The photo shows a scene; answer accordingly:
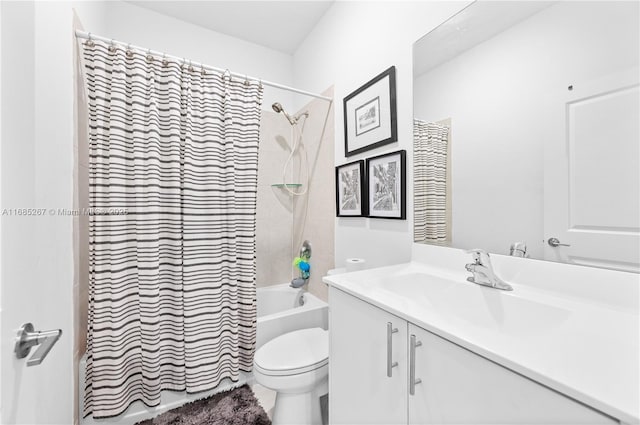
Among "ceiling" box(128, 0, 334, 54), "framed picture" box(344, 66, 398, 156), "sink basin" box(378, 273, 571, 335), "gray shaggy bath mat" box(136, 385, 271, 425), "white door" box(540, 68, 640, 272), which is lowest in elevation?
"gray shaggy bath mat" box(136, 385, 271, 425)

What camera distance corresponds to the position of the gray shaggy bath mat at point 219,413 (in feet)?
4.52

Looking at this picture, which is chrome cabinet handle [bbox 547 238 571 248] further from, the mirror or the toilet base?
the toilet base

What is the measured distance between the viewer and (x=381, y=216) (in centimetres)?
147

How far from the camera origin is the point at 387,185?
1.43 metres

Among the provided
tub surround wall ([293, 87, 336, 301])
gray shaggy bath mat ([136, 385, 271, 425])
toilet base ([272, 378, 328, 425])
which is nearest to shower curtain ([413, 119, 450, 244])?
tub surround wall ([293, 87, 336, 301])

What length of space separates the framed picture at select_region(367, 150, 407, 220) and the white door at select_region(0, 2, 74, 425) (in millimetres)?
1306

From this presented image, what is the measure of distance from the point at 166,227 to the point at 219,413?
41.4 inches

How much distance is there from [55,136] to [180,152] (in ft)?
1.76

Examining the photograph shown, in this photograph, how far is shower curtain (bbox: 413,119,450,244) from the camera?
1199mm

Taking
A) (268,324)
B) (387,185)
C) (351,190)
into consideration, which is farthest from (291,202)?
(387,185)

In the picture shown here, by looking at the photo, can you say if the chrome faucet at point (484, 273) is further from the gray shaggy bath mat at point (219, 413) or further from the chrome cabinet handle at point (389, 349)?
the gray shaggy bath mat at point (219, 413)

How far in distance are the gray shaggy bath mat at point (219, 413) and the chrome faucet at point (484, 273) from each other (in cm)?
127

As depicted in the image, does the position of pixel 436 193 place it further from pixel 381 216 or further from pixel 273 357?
pixel 273 357

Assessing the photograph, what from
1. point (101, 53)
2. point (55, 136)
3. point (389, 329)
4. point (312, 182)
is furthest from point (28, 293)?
point (312, 182)
